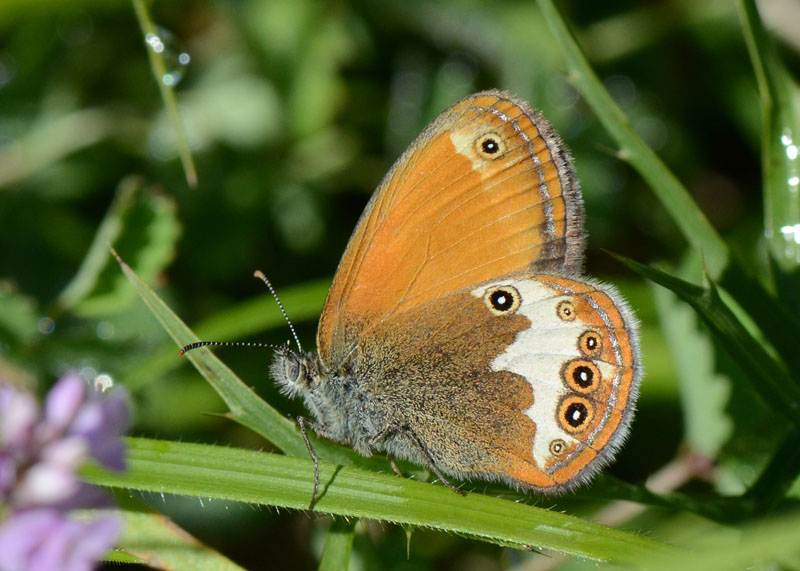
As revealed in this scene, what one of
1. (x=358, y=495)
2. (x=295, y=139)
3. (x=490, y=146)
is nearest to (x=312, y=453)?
(x=358, y=495)

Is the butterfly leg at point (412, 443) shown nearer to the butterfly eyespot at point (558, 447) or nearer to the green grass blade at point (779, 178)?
the butterfly eyespot at point (558, 447)

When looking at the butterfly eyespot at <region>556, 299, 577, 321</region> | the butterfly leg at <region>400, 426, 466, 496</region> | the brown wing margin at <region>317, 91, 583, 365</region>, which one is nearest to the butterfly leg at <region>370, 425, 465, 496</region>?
the butterfly leg at <region>400, 426, 466, 496</region>

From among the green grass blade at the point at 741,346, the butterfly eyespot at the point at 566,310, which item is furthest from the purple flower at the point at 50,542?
the butterfly eyespot at the point at 566,310

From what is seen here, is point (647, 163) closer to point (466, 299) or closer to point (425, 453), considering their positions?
point (466, 299)

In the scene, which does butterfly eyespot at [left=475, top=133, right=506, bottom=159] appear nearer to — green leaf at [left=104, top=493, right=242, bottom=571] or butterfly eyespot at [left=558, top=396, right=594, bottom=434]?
butterfly eyespot at [left=558, top=396, right=594, bottom=434]

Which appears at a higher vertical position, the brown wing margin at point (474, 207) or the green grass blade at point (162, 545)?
the brown wing margin at point (474, 207)
